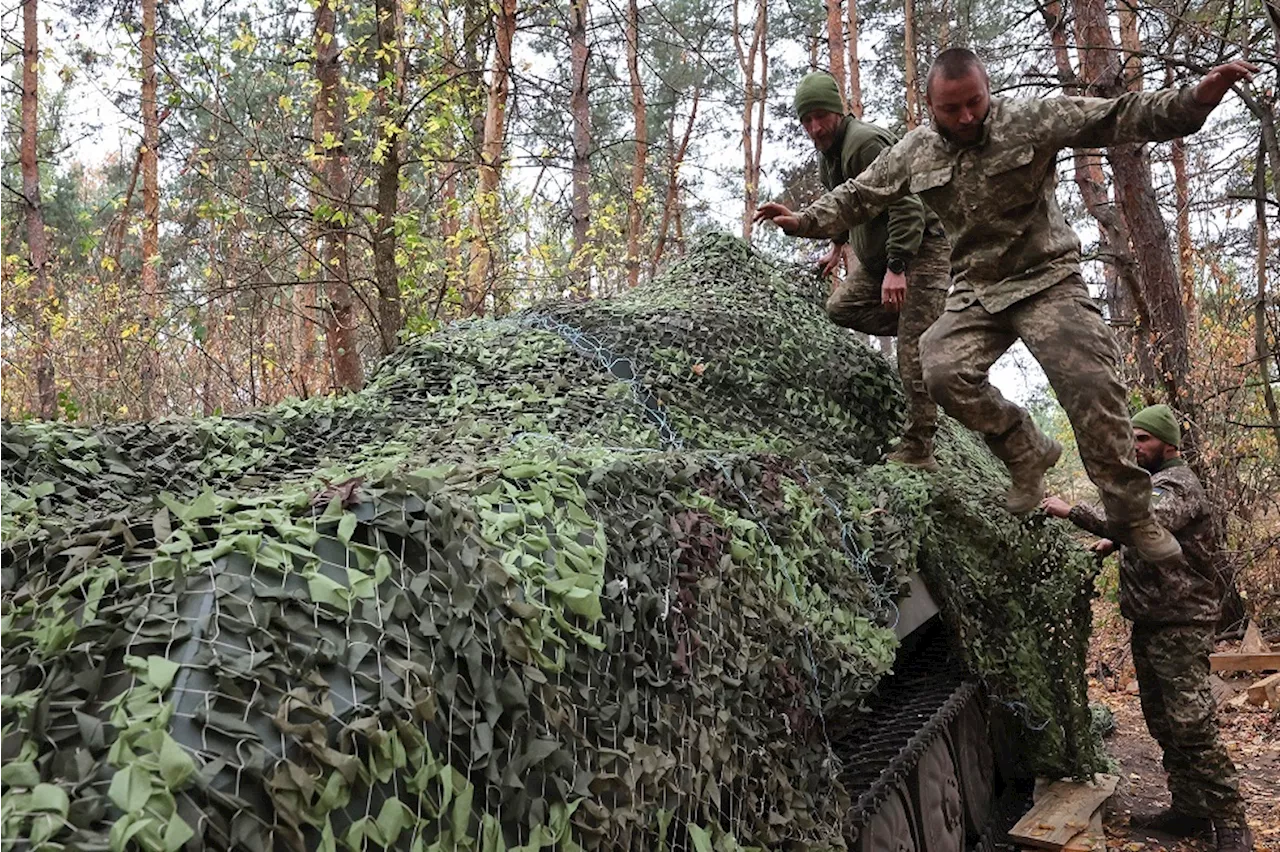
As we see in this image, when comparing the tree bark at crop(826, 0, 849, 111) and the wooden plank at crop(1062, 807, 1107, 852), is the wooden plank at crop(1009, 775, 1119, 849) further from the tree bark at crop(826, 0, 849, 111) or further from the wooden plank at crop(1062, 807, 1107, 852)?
the tree bark at crop(826, 0, 849, 111)

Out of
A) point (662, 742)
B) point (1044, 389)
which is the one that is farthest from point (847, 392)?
point (1044, 389)

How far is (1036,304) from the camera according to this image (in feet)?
15.1

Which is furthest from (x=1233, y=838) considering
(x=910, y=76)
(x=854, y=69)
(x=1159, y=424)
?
(x=910, y=76)

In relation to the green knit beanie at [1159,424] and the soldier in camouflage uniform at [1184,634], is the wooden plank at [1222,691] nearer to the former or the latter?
the soldier in camouflage uniform at [1184,634]

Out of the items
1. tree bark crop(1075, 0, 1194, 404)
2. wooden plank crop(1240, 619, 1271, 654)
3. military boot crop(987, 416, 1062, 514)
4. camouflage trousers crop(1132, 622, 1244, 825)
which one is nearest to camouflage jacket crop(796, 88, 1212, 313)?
military boot crop(987, 416, 1062, 514)

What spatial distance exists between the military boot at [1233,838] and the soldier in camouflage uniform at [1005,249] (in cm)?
168

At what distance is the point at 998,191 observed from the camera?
4.51 metres

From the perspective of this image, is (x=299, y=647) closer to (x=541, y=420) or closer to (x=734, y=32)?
(x=541, y=420)

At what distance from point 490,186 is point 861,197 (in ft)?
20.6

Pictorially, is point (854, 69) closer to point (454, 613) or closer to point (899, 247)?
point (899, 247)

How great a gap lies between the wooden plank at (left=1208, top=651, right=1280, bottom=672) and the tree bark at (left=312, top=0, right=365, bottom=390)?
7177 mm

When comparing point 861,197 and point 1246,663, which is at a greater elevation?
point 861,197

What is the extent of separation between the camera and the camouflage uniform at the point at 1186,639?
211 inches

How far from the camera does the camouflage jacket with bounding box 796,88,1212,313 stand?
432 centimetres
